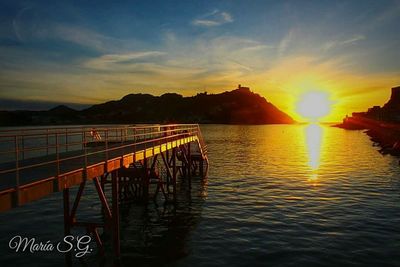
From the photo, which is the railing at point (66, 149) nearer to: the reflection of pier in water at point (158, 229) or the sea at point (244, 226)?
the sea at point (244, 226)

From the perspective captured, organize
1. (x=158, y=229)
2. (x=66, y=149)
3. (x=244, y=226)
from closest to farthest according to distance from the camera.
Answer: (x=66, y=149), (x=158, y=229), (x=244, y=226)

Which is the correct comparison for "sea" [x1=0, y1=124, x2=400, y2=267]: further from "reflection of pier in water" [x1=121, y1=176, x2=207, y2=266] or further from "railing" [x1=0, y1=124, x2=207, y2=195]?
"railing" [x1=0, y1=124, x2=207, y2=195]

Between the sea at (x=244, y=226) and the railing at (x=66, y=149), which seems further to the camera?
the sea at (x=244, y=226)

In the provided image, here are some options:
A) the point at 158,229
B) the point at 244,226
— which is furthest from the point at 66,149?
the point at 244,226

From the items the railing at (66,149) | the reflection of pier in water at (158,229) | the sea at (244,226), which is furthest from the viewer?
the reflection of pier in water at (158,229)

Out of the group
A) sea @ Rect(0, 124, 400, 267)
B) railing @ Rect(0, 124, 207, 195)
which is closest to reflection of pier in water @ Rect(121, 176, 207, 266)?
sea @ Rect(0, 124, 400, 267)

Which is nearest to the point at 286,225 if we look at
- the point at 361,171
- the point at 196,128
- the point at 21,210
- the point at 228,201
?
the point at 228,201

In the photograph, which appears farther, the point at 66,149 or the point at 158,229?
the point at 158,229

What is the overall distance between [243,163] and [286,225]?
99.2ft

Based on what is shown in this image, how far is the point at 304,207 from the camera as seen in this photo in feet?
79.6

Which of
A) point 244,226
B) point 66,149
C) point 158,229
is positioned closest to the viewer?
point 66,149

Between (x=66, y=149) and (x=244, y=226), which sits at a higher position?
(x=66, y=149)

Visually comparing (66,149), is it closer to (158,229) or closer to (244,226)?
(158,229)

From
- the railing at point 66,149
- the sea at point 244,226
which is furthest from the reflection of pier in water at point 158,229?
the railing at point 66,149
